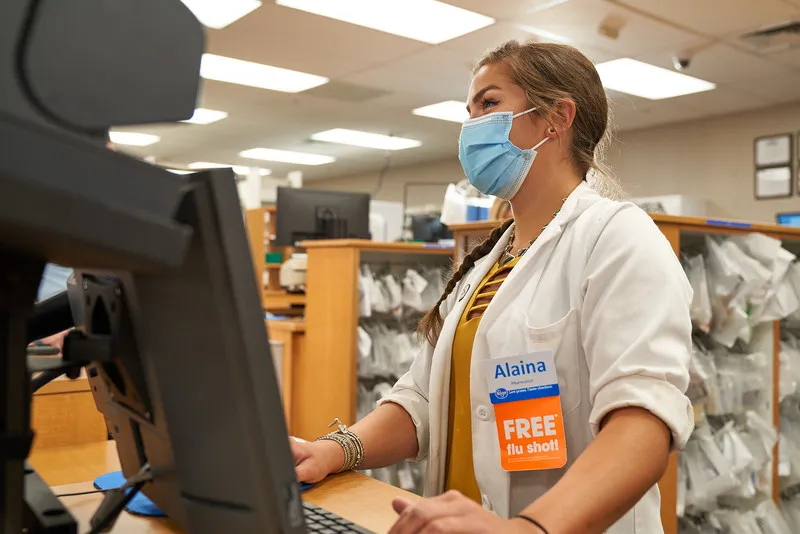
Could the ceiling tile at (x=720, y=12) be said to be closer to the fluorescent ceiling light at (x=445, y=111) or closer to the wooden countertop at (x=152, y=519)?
the fluorescent ceiling light at (x=445, y=111)

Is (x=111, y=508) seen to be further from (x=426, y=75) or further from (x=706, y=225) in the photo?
(x=426, y=75)

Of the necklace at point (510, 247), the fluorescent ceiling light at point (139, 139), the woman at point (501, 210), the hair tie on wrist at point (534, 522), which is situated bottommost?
the hair tie on wrist at point (534, 522)

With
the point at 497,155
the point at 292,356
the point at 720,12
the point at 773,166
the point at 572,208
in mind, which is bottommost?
the point at 292,356

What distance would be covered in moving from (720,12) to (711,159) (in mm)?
3238

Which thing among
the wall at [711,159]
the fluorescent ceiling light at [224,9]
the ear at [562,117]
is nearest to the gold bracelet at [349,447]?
the ear at [562,117]

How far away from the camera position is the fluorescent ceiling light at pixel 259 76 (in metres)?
6.07

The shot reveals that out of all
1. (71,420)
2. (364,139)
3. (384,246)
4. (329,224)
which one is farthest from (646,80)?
(71,420)

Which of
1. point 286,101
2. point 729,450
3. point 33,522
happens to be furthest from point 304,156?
point 33,522

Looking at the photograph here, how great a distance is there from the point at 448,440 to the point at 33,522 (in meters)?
0.78

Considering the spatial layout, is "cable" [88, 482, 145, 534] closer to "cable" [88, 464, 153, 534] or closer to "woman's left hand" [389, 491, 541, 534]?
"cable" [88, 464, 153, 534]

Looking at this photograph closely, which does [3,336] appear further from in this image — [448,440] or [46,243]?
[448,440]

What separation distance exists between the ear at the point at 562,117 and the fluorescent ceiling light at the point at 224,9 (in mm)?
3763

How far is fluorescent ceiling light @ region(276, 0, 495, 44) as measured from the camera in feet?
15.2

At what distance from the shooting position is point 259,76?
6457mm
